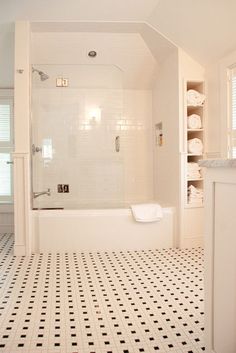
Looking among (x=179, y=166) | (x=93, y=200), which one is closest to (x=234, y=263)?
(x=179, y=166)

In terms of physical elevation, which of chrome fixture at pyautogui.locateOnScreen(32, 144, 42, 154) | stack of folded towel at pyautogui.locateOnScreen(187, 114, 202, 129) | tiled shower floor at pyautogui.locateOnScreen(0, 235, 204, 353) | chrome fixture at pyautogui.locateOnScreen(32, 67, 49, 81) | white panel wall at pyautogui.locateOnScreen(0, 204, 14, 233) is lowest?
tiled shower floor at pyautogui.locateOnScreen(0, 235, 204, 353)

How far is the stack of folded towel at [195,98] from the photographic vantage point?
12.5 ft

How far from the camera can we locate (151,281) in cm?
282

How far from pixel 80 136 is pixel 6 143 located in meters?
1.15

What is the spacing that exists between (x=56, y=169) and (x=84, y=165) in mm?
386

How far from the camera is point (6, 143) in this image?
4.83 meters

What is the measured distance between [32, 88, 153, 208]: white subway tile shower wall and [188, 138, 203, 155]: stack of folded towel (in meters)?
1.16

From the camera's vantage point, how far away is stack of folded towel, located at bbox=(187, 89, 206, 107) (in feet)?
12.5

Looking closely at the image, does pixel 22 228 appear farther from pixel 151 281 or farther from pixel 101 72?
pixel 101 72

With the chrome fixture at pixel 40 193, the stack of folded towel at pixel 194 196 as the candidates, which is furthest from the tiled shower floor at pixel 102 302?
the chrome fixture at pixel 40 193

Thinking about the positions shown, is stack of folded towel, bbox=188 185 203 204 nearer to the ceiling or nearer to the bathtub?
the bathtub

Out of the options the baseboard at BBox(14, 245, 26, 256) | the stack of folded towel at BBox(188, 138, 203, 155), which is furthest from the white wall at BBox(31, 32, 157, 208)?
the stack of folded towel at BBox(188, 138, 203, 155)

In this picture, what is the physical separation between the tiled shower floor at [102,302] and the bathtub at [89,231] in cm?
13

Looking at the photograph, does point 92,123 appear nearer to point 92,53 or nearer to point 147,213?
point 92,53
